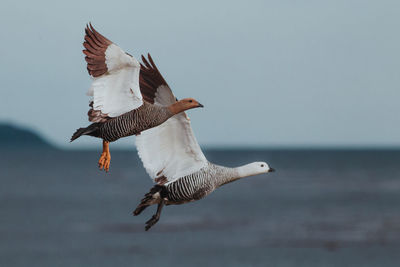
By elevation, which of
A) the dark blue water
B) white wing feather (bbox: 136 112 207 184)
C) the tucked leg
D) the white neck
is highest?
white wing feather (bbox: 136 112 207 184)

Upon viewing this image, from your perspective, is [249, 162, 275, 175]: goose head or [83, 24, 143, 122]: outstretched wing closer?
[83, 24, 143, 122]: outstretched wing

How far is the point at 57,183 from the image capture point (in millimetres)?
119438

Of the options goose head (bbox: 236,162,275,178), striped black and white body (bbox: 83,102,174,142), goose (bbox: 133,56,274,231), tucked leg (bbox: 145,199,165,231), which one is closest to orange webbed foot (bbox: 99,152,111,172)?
striped black and white body (bbox: 83,102,174,142)

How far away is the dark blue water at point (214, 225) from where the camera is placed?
169 feet

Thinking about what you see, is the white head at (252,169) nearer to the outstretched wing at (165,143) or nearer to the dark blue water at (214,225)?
the outstretched wing at (165,143)

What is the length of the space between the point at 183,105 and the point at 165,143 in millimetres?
994

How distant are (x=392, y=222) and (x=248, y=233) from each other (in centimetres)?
1519

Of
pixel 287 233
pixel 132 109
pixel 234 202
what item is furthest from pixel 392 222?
pixel 132 109

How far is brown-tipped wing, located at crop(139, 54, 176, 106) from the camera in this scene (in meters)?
Answer: 13.1

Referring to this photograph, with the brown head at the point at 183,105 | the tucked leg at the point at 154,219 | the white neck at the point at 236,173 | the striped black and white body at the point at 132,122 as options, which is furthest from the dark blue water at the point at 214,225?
the striped black and white body at the point at 132,122

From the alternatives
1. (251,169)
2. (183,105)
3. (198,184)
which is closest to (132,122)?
(183,105)

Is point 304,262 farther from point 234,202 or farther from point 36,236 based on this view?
point 234,202

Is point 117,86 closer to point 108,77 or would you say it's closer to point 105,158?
point 108,77

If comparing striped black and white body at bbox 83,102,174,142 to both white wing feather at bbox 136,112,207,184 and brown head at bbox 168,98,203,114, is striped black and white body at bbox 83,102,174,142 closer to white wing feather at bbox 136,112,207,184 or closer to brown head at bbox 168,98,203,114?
brown head at bbox 168,98,203,114
